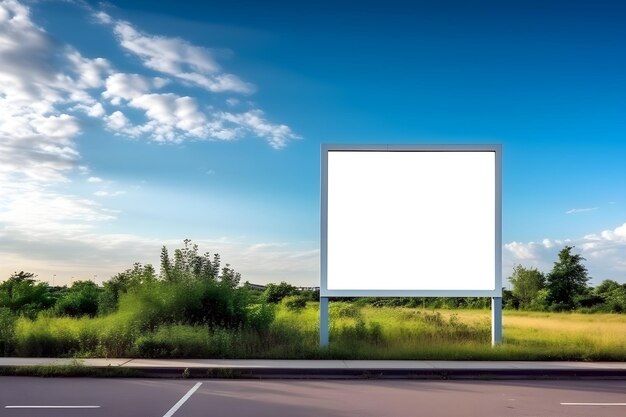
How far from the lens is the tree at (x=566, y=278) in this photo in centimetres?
5034

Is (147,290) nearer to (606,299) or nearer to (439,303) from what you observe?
(439,303)

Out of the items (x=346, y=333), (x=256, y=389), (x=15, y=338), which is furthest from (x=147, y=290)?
(x=256, y=389)

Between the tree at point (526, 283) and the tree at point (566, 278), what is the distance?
1039 millimetres

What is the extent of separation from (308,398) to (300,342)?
5617mm

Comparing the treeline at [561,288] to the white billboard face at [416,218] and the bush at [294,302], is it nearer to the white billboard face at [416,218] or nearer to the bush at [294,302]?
the bush at [294,302]

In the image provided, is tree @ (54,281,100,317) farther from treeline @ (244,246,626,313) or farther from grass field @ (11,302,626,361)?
treeline @ (244,246,626,313)

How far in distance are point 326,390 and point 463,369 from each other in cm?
360

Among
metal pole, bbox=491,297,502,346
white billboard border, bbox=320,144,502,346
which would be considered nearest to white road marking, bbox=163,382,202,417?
white billboard border, bbox=320,144,502,346

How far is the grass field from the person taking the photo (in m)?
16.2

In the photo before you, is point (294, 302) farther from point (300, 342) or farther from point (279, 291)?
point (300, 342)

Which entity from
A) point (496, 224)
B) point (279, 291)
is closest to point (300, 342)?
point (496, 224)

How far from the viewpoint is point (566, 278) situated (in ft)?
174

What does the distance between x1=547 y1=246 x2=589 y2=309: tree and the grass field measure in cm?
3259

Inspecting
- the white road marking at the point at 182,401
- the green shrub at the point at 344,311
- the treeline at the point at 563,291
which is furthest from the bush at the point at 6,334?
the treeline at the point at 563,291
